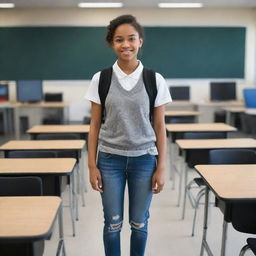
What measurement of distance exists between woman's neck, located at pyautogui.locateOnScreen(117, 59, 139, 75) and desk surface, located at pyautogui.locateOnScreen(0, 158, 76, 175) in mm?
934

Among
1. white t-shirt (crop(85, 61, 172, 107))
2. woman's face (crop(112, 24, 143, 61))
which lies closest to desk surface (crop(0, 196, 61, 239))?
white t-shirt (crop(85, 61, 172, 107))

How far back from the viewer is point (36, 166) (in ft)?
7.63

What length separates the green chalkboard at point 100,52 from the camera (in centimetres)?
715

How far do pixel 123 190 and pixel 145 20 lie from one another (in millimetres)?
6126

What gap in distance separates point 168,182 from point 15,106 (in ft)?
11.6

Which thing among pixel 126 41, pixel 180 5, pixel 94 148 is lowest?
pixel 94 148

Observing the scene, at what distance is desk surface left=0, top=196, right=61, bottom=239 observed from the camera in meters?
1.27

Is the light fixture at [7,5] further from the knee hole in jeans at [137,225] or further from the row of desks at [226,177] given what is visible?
the knee hole in jeans at [137,225]

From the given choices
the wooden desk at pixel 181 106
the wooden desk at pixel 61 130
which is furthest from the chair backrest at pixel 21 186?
the wooden desk at pixel 181 106

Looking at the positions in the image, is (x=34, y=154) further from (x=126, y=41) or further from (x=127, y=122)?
(x=126, y=41)

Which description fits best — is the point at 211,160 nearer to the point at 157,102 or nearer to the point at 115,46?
the point at 157,102

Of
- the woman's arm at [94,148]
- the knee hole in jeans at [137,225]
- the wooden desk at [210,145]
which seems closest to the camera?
the woman's arm at [94,148]

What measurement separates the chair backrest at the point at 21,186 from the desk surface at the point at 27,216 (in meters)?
0.23

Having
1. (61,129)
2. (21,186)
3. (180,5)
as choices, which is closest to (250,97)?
(180,5)
